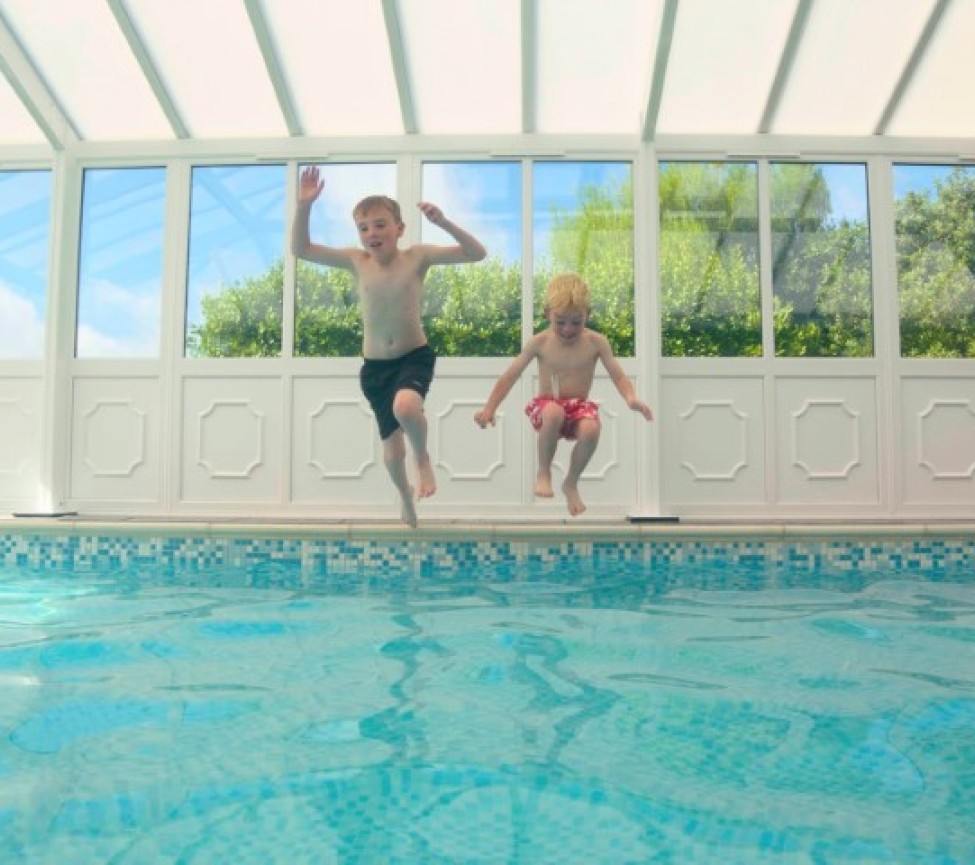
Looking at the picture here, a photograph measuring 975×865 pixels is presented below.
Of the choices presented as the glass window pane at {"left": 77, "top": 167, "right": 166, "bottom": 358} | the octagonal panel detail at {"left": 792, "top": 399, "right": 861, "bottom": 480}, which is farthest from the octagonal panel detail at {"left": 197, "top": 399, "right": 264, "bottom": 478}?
the octagonal panel detail at {"left": 792, "top": 399, "right": 861, "bottom": 480}

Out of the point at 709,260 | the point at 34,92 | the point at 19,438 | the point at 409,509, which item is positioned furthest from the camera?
the point at 19,438

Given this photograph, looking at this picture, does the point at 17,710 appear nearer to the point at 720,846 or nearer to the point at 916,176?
the point at 720,846

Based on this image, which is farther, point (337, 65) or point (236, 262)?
point (236, 262)

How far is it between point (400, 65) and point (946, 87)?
3815mm

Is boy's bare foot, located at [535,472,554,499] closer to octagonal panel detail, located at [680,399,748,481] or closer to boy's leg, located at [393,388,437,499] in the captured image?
boy's leg, located at [393,388,437,499]

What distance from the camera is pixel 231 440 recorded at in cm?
644

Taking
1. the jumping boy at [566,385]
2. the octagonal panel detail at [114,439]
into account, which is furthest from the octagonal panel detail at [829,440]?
the octagonal panel detail at [114,439]

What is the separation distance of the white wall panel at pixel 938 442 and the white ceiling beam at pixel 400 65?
4160 millimetres

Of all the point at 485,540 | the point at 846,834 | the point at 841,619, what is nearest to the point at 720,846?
the point at 846,834

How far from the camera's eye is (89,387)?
651 cm

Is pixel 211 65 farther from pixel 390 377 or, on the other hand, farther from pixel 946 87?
pixel 946 87

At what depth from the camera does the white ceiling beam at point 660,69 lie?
5135mm

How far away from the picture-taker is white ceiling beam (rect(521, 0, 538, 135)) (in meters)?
5.31

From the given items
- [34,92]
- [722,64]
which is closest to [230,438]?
[34,92]
